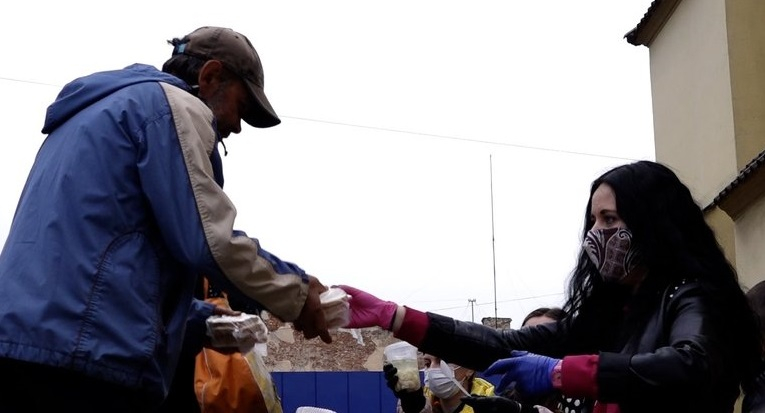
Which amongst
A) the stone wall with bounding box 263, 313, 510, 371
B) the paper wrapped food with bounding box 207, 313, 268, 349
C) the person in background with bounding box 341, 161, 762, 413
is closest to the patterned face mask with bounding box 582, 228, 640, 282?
the person in background with bounding box 341, 161, 762, 413

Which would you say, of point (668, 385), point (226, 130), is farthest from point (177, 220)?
point (668, 385)

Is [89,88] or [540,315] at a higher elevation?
[89,88]

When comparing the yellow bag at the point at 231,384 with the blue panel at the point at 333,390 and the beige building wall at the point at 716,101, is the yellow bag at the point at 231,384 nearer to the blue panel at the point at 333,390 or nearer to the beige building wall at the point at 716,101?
the beige building wall at the point at 716,101

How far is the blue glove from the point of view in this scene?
3.70 m

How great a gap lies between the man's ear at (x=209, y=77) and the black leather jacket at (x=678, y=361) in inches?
63.5

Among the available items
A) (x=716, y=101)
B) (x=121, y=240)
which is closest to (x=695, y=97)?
(x=716, y=101)

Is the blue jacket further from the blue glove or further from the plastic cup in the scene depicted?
the plastic cup

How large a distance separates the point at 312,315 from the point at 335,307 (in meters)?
0.21

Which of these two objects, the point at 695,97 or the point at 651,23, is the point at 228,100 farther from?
the point at 651,23

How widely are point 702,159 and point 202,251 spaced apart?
558 inches

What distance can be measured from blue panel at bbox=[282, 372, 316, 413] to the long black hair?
13586mm

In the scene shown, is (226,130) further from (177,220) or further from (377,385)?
(377,385)

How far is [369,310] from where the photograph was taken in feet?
14.7

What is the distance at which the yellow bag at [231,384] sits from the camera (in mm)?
4828
